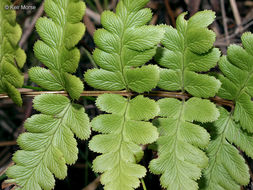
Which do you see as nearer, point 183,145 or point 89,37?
point 183,145

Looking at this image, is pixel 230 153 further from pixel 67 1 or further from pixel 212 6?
pixel 212 6

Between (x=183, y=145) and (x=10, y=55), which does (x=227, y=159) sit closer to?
(x=183, y=145)

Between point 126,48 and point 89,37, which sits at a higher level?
point 126,48

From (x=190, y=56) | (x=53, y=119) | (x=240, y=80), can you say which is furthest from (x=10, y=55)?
(x=240, y=80)

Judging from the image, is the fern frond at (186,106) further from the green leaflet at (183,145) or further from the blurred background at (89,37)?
the blurred background at (89,37)

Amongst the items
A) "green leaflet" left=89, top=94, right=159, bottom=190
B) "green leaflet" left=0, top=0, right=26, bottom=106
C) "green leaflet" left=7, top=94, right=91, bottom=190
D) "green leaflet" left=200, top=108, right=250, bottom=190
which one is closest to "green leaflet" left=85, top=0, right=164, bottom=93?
"green leaflet" left=89, top=94, right=159, bottom=190

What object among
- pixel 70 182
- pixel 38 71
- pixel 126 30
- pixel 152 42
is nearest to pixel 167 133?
pixel 152 42
